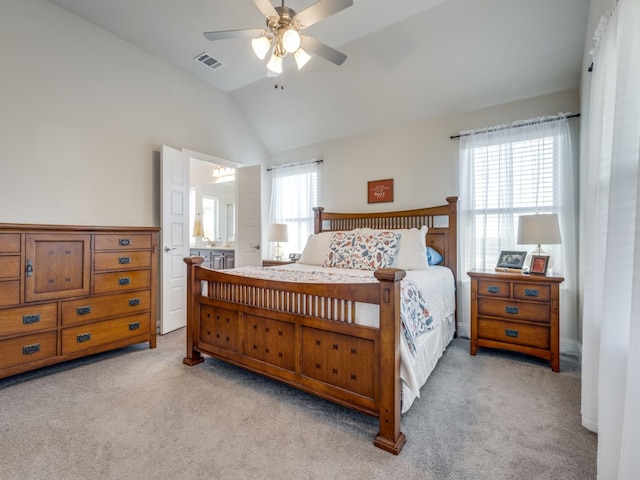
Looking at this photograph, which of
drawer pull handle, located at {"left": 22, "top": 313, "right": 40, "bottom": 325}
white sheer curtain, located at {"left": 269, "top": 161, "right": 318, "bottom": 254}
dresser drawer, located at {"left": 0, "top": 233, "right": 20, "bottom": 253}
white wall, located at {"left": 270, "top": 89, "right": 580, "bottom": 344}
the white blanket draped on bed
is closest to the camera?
the white blanket draped on bed

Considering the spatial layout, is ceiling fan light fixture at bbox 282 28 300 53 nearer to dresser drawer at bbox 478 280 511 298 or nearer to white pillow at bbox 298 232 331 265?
white pillow at bbox 298 232 331 265

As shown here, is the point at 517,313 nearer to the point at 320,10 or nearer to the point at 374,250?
the point at 374,250

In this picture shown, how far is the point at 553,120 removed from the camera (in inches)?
117

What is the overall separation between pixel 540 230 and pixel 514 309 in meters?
0.72

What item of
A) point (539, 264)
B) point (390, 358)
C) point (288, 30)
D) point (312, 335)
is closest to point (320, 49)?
point (288, 30)

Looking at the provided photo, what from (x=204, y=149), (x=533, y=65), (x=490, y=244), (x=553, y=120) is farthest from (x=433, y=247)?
(x=204, y=149)

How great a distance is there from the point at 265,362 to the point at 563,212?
3019 mm

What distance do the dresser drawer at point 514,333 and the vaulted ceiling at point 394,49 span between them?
2305 millimetres

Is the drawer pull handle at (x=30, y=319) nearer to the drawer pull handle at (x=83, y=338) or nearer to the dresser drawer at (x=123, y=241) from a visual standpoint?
the drawer pull handle at (x=83, y=338)

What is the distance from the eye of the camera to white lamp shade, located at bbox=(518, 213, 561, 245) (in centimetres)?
259

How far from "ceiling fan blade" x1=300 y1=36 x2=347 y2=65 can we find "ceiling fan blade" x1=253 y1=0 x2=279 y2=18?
28cm

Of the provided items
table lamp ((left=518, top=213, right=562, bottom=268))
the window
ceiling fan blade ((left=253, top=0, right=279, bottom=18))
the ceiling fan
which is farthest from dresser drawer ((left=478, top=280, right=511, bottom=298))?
ceiling fan blade ((left=253, top=0, right=279, bottom=18))

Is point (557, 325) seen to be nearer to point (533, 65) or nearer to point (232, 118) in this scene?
point (533, 65)

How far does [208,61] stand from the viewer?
3703 mm
